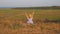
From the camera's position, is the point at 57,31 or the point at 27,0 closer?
the point at 57,31

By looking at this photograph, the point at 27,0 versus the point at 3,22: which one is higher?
the point at 27,0

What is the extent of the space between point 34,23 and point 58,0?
1.05 feet

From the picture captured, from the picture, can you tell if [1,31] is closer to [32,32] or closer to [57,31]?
[32,32]

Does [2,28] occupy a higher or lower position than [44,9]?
lower

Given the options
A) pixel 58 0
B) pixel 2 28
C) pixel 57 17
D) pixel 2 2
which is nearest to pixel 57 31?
pixel 57 17

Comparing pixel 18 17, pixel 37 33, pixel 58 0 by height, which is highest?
pixel 58 0

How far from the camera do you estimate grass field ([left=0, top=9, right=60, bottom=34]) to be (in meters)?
0.82

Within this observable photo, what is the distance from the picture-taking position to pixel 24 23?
864mm

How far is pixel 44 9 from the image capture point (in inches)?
36.3

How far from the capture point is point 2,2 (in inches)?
37.9

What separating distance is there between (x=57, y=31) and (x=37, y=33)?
157 millimetres

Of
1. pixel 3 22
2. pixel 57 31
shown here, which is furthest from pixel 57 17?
pixel 3 22

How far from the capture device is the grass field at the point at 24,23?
2.69ft

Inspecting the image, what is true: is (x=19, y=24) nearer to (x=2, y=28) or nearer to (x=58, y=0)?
(x=2, y=28)
